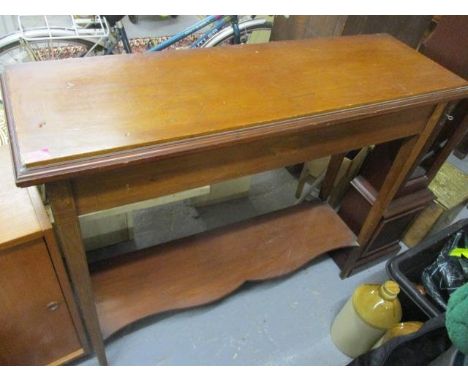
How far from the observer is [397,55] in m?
1.02

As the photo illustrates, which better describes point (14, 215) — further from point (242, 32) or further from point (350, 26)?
point (242, 32)

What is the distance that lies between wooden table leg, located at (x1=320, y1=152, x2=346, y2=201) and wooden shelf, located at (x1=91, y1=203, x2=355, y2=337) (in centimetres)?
6

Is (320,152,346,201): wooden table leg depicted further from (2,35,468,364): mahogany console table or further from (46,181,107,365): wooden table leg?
(46,181,107,365): wooden table leg

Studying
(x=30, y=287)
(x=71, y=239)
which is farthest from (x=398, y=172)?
(x=30, y=287)

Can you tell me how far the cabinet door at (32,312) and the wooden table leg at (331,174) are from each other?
109 centimetres

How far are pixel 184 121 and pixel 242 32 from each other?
5.46 feet

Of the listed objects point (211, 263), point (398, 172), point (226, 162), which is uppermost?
point (226, 162)

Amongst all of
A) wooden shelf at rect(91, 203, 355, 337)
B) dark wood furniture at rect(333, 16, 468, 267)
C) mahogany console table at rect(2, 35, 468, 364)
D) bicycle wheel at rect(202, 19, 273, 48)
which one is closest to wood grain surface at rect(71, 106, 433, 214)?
mahogany console table at rect(2, 35, 468, 364)

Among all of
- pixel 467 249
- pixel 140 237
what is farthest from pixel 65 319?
pixel 467 249

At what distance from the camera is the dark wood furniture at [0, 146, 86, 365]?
716 mm

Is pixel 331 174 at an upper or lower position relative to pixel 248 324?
upper

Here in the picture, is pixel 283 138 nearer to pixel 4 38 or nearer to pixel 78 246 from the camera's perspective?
pixel 78 246

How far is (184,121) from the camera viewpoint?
0.66 m

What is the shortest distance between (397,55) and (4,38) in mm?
1690
